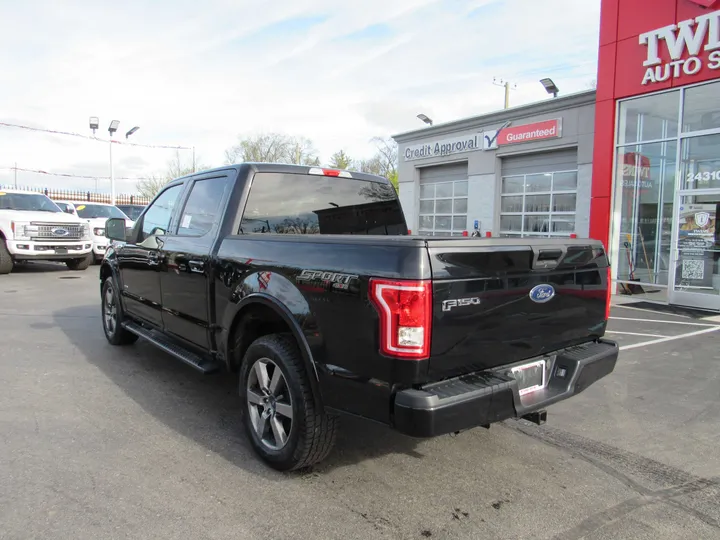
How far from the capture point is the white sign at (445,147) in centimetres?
1809

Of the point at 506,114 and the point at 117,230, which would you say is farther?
the point at 506,114

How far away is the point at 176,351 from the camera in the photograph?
444 cm

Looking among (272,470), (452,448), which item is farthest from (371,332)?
(452,448)

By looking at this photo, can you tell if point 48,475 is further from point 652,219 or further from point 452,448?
point 652,219

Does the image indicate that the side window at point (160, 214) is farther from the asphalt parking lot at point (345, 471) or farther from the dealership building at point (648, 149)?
the dealership building at point (648, 149)

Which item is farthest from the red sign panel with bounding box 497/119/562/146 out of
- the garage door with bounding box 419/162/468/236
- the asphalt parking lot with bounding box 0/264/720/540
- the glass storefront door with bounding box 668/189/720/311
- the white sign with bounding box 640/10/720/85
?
the asphalt parking lot with bounding box 0/264/720/540

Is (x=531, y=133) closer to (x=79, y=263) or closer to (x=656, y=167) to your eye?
(x=656, y=167)

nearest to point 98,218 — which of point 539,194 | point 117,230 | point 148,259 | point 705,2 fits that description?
point 117,230

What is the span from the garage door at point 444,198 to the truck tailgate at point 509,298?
A: 1525 cm

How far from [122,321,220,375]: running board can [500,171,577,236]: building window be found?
13.3 meters

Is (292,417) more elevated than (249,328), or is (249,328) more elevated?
(249,328)

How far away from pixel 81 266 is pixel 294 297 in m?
13.6

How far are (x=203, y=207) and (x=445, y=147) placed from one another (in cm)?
1585

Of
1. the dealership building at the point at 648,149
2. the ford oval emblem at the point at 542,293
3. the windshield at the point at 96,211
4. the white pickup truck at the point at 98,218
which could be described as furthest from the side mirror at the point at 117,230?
the windshield at the point at 96,211
